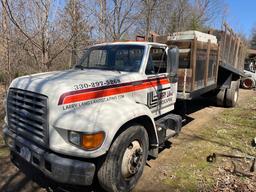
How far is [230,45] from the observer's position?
356 inches

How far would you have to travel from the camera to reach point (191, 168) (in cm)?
484

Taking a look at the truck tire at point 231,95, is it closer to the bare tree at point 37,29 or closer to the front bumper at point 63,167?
the bare tree at point 37,29

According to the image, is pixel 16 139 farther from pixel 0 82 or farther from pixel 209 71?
pixel 0 82

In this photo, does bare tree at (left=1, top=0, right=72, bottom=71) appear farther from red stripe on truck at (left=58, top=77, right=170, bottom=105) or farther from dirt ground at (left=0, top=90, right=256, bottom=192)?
red stripe on truck at (left=58, top=77, right=170, bottom=105)

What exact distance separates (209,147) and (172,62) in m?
2.12

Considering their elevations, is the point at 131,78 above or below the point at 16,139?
above

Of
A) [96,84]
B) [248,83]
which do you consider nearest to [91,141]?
[96,84]

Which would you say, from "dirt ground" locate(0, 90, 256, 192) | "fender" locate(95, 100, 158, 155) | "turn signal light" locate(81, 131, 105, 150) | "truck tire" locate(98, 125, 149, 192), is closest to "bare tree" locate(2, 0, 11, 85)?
"dirt ground" locate(0, 90, 256, 192)

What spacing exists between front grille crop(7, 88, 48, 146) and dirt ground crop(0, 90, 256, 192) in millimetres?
932

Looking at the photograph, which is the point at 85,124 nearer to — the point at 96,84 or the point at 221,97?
the point at 96,84

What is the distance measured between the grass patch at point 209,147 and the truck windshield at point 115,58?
78.2 inches

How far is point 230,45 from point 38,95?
7432 millimetres

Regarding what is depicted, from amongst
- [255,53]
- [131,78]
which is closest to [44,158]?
[131,78]

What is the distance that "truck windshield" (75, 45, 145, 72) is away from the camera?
4732 millimetres
